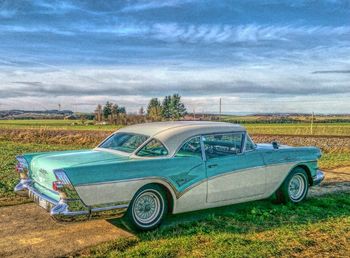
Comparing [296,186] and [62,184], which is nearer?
[62,184]

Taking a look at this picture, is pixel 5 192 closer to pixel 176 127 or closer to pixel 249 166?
pixel 176 127

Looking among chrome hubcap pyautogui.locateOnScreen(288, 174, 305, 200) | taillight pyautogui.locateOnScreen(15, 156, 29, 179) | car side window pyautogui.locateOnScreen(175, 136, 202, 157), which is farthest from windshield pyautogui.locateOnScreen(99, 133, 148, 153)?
chrome hubcap pyautogui.locateOnScreen(288, 174, 305, 200)

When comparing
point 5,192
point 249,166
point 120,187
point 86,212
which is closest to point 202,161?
point 249,166

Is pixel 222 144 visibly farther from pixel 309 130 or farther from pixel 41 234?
pixel 309 130

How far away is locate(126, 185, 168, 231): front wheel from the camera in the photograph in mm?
5320

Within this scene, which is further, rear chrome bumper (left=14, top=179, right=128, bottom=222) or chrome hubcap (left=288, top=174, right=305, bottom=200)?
chrome hubcap (left=288, top=174, right=305, bottom=200)

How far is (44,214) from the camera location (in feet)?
20.8

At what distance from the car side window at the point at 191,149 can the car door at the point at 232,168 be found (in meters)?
0.13

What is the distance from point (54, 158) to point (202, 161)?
2.14 meters

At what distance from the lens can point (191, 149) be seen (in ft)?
19.4

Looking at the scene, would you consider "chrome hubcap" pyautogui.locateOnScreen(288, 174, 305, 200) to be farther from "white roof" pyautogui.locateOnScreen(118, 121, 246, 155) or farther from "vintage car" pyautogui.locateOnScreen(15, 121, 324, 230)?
"white roof" pyautogui.locateOnScreen(118, 121, 246, 155)

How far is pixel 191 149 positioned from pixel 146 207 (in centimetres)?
110

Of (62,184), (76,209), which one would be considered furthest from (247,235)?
(62,184)

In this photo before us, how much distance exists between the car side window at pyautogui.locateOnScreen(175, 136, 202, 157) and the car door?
128mm
